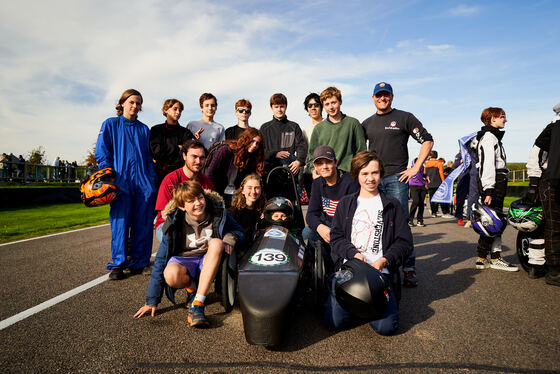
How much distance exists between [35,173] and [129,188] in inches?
656

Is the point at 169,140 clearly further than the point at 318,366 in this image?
Yes

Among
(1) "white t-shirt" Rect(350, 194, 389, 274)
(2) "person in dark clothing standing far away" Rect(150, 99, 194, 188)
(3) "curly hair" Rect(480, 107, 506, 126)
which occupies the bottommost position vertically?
(1) "white t-shirt" Rect(350, 194, 389, 274)

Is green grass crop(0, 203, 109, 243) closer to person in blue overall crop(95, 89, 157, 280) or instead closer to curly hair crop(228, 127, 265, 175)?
person in blue overall crop(95, 89, 157, 280)

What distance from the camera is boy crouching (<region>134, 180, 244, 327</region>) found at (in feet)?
9.78

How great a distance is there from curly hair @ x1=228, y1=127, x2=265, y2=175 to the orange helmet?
1475 millimetres

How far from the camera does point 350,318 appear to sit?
2.67m

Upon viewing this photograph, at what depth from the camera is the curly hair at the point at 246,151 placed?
4250 millimetres

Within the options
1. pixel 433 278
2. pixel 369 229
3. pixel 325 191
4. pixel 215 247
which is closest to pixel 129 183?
pixel 215 247

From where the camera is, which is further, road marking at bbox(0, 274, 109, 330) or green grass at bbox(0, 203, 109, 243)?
green grass at bbox(0, 203, 109, 243)

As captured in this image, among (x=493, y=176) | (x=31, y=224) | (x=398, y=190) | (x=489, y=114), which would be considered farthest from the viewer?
(x=31, y=224)

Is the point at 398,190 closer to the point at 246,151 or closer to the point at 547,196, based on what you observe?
the point at 547,196

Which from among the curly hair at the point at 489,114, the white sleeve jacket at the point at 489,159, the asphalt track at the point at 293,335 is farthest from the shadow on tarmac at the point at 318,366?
the curly hair at the point at 489,114

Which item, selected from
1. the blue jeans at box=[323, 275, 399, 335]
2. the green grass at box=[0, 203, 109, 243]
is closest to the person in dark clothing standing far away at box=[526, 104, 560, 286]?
the blue jeans at box=[323, 275, 399, 335]

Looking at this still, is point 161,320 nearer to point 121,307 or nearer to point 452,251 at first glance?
point 121,307
